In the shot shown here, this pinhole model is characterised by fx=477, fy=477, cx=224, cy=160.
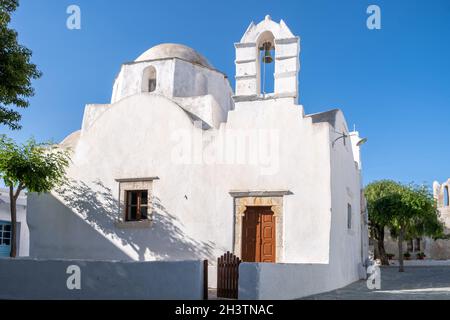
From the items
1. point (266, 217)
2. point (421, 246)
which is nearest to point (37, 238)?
point (266, 217)

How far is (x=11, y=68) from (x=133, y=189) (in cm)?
489

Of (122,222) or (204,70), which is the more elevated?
(204,70)

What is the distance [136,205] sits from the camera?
42.0 feet

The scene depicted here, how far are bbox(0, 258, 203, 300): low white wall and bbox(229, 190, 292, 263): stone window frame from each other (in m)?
3.52

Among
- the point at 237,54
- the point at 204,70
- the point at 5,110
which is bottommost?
the point at 5,110

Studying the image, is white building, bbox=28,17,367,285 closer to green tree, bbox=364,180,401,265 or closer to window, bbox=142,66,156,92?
window, bbox=142,66,156,92

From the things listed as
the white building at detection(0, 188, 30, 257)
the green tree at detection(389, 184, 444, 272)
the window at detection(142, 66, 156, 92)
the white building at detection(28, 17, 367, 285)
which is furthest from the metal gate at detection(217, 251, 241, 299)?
the white building at detection(0, 188, 30, 257)

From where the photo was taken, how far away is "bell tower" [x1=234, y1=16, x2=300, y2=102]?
1156cm

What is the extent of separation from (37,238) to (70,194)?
1533 mm

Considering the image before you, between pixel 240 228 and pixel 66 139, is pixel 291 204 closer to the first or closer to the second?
pixel 240 228

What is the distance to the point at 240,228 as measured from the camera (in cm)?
1131

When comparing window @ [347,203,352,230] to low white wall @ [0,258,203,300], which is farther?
window @ [347,203,352,230]

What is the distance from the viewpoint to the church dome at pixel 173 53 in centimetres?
1645

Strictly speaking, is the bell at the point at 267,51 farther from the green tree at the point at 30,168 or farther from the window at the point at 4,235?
the window at the point at 4,235
